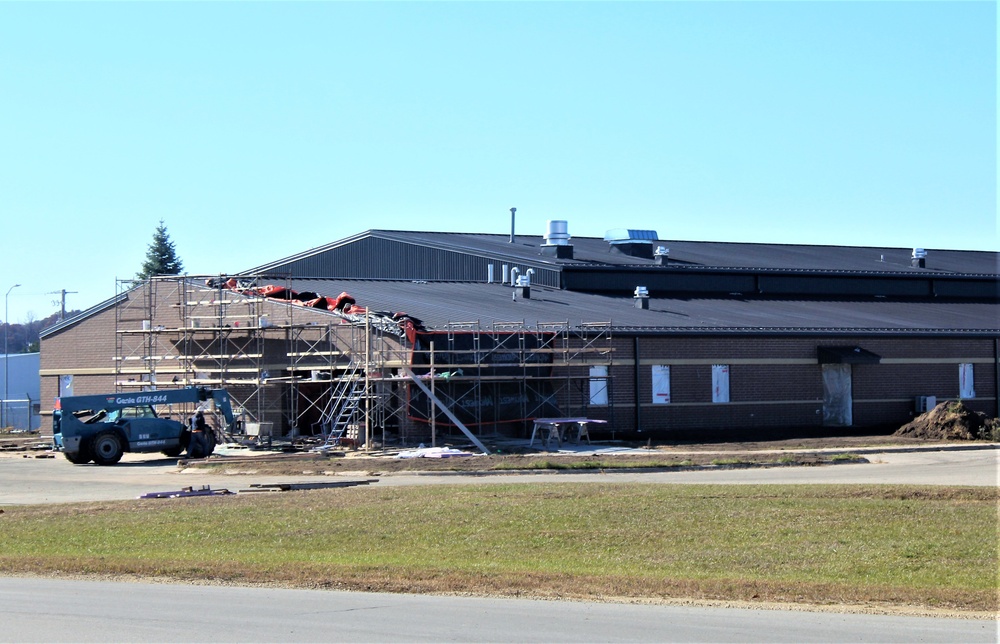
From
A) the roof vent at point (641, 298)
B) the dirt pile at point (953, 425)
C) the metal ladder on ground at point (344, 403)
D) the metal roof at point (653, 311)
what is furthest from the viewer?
the roof vent at point (641, 298)

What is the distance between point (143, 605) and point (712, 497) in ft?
38.9

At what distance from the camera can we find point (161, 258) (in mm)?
95062

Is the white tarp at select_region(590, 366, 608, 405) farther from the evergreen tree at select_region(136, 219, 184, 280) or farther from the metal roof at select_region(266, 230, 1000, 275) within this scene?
the evergreen tree at select_region(136, 219, 184, 280)

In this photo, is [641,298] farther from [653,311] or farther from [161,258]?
[161,258]

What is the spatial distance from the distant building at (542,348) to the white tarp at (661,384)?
3.0 inches

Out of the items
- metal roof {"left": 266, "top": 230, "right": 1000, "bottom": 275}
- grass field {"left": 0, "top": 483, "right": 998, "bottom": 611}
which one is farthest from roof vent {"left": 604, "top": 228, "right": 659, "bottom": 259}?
grass field {"left": 0, "top": 483, "right": 998, "bottom": 611}

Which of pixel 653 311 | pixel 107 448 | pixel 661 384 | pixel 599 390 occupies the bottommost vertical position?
pixel 107 448

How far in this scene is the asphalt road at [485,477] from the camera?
2653 centimetres

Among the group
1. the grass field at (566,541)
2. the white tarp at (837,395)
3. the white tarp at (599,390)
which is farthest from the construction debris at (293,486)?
the white tarp at (837,395)

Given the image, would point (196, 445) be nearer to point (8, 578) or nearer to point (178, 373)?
point (178, 373)

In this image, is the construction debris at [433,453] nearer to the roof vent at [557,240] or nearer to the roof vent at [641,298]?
the roof vent at [641,298]

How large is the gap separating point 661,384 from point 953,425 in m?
9.46

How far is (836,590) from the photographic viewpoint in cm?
1324

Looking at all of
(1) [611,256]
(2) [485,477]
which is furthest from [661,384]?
(1) [611,256]
